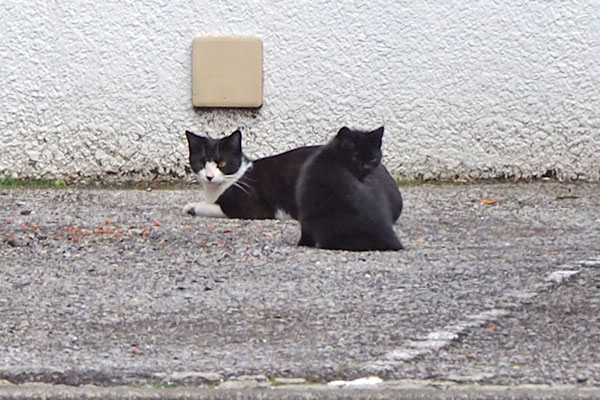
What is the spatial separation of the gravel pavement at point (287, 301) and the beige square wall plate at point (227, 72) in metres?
1.30

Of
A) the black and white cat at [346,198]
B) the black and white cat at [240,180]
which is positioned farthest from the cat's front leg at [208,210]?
the black and white cat at [346,198]

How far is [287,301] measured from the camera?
536cm

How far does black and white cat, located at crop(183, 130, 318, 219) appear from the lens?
7676 millimetres

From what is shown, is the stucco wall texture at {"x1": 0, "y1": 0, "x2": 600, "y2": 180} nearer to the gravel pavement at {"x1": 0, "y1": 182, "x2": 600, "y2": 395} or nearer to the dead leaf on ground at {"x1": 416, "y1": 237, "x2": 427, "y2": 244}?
the gravel pavement at {"x1": 0, "y1": 182, "x2": 600, "y2": 395}

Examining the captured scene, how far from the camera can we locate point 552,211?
802 centimetres

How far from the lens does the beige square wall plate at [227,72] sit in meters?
8.95

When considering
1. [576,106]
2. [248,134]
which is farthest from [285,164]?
[576,106]

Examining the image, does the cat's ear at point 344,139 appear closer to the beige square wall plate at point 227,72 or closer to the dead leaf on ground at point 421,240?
the dead leaf on ground at point 421,240

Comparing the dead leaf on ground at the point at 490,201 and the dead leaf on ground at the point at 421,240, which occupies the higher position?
Answer: the dead leaf on ground at the point at 421,240

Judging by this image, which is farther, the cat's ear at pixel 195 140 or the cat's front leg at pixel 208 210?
the cat's ear at pixel 195 140

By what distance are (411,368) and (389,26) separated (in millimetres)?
4948

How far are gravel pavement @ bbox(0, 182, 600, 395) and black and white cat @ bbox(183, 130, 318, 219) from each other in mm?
146

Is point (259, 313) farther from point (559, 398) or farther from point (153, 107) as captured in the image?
point (153, 107)

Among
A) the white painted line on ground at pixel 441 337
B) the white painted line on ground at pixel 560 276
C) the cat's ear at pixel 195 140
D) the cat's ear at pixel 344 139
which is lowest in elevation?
the cat's ear at pixel 195 140
